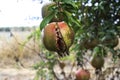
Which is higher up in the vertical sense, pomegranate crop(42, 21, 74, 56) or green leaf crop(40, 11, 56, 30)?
green leaf crop(40, 11, 56, 30)

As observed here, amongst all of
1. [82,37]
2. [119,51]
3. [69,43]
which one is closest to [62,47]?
[69,43]

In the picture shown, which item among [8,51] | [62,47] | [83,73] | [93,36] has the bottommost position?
[8,51]

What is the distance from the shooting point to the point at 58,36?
90 cm

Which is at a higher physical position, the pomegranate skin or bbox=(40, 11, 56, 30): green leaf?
bbox=(40, 11, 56, 30): green leaf

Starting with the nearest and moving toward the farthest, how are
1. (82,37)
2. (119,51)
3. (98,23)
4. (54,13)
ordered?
(54,13), (82,37), (98,23), (119,51)

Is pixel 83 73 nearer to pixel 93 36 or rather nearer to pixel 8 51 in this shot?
pixel 93 36

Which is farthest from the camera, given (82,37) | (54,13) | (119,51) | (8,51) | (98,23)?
(8,51)

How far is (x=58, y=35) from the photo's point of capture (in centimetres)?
90

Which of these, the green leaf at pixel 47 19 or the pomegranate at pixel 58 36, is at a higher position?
the green leaf at pixel 47 19

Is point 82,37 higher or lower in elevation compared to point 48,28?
lower

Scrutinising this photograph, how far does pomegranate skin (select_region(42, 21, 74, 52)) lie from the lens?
883 mm

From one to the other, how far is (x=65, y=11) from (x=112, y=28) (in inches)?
42.2

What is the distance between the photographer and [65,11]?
0.88 m

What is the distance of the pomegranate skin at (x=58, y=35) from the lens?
883 mm
